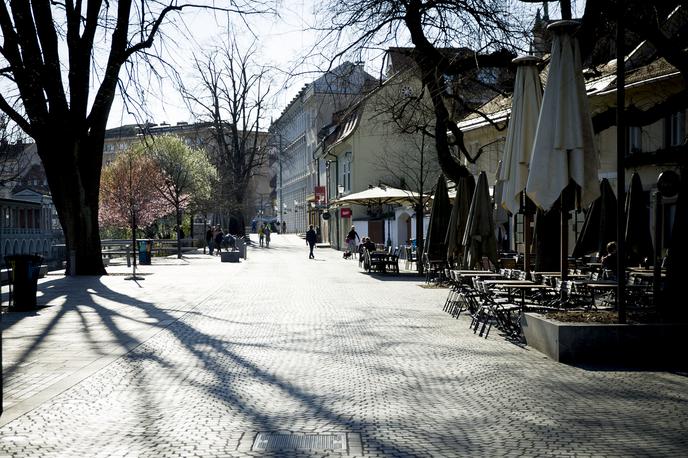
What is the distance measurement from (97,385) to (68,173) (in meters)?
17.6

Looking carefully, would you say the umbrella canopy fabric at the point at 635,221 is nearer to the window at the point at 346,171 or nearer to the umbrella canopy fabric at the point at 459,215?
the umbrella canopy fabric at the point at 459,215

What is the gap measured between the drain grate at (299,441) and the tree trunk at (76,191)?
785 inches

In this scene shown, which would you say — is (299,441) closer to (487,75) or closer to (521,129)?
(521,129)

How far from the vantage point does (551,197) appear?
35.2 feet

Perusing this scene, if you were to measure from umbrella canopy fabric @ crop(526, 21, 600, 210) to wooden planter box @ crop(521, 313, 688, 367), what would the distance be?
2133mm

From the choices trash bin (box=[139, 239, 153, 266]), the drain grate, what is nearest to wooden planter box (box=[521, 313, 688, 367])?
the drain grate

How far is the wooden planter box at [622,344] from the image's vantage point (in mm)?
8953

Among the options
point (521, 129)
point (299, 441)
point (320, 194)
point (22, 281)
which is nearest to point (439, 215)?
point (521, 129)

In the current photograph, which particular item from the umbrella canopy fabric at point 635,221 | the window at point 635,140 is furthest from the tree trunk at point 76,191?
the window at point 635,140

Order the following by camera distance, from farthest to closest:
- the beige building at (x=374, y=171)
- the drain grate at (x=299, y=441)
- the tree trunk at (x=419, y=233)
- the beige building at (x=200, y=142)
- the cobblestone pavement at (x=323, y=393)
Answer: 1. the beige building at (x=374, y=171)
2. the tree trunk at (x=419, y=233)
3. the beige building at (x=200, y=142)
4. the cobblestone pavement at (x=323, y=393)
5. the drain grate at (x=299, y=441)

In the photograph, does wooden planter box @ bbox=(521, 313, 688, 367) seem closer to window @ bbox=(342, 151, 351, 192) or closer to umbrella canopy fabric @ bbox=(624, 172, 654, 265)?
umbrella canopy fabric @ bbox=(624, 172, 654, 265)

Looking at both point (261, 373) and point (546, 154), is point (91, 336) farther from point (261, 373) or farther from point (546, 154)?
point (546, 154)

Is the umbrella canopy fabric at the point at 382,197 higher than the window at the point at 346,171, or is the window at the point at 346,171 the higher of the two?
the window at the point at 346,171

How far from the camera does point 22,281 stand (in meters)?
15.1
